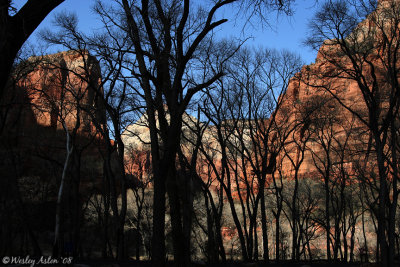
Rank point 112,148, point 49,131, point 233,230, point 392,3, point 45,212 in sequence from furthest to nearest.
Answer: point 233,230
point 49,131
point 45,212
point 112,148
point 392,3

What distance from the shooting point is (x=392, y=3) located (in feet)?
42.8

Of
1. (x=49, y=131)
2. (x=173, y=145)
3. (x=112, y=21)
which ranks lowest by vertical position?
(x=173, y=145)

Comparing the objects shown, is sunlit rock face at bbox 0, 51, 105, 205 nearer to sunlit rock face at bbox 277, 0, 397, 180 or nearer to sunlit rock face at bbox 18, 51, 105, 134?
sunlit rock face at bbox 18, 51, 105, 134

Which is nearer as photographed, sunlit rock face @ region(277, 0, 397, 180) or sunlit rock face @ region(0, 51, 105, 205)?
sunlit rock face @ region(277, 0, 397, 180)

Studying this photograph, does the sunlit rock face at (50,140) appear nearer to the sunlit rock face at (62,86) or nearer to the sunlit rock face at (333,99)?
the sunlit rock face at (62,86)

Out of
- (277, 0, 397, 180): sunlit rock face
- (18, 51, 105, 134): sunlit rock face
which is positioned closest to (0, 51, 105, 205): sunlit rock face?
(18, 51, 105, 134): sunlit rock face

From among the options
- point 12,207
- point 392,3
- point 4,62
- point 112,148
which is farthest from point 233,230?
point 4,62

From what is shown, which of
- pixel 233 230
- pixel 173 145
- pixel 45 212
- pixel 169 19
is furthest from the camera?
pixel 233 230

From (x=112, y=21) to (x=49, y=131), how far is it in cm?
3109

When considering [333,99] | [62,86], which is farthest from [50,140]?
[333,99]

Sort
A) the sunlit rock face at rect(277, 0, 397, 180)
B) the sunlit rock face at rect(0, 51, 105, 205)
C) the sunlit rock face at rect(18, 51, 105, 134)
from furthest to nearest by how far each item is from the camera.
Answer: the sunlit rock face at rect(0, 51, 105, 205), the sunlit rock face at rect(18, 51, 105, 134), the sunlit rock face at rect(277, 0, 397, 180)

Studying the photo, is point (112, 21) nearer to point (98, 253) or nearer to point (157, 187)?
point (157, 187)

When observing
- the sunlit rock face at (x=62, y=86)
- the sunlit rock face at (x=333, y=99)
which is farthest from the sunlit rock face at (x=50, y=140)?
the sunlit rock face at (x=333, y=99)

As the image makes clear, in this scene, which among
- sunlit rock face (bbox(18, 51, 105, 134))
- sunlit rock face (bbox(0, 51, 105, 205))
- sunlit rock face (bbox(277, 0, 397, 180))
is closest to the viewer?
sunlit rock face (bbox(277, 0, 397, 180))
